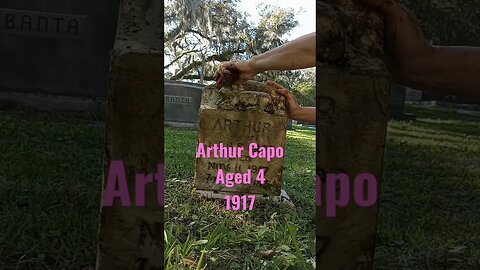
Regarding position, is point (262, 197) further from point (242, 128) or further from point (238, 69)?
point (238, 69)

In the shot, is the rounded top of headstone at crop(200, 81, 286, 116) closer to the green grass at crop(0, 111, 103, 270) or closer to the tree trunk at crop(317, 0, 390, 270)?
the green grass at crop(0, 111, 103, 270)

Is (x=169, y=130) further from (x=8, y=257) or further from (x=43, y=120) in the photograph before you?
(x=8, y=257)

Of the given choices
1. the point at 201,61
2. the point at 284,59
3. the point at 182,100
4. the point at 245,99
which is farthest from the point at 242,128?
the point at 284,59

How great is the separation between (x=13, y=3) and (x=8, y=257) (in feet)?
1.68

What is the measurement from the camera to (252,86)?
1.90 meters

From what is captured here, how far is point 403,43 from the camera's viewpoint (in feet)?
2.32

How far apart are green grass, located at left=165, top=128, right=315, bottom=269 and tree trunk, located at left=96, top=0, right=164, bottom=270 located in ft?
1.66

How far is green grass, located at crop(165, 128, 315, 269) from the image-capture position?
1321 mm

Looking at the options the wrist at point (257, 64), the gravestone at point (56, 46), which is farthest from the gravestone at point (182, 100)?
the gravestone at point (56, 46)

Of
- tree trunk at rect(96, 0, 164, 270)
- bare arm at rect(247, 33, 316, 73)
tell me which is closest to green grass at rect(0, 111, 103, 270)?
tree trunk at rect(96, 0, 164, 270)

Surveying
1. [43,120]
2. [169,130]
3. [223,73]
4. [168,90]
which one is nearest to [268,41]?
[223,73]

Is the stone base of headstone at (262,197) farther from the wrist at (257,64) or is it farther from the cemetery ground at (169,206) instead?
the wrist at (257,64)

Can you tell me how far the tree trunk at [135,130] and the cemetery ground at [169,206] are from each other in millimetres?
246

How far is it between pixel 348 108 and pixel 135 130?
315mm
